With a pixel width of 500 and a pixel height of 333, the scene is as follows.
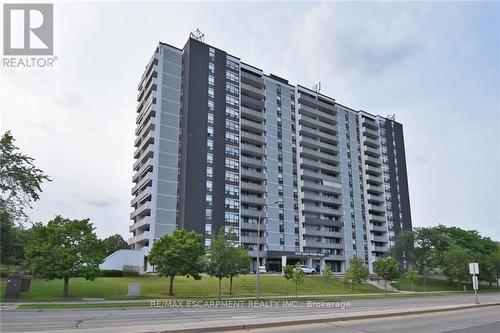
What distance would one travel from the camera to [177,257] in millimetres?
41281

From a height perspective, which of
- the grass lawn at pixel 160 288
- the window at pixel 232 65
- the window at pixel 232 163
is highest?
the window at pixel 232 65

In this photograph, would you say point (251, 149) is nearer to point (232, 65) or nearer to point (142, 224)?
point (232, 65)

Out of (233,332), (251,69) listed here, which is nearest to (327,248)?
(251,69)

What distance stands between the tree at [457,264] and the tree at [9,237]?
65187 millimetres

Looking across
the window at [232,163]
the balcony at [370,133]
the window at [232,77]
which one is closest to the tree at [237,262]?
the window at [232,163]

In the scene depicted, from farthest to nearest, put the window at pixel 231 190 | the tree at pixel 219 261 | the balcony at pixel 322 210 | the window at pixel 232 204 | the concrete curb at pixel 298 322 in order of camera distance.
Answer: the balcony at pixel 322 210, the window at pixel 231 190, the window at pixel 232 204, the tree at pixel 219 261, the concrete curb at pixel 298 322

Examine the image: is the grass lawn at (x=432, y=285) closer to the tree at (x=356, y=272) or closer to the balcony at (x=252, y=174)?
the tree at (x=356, y=272)

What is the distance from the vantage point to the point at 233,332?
13.9 m

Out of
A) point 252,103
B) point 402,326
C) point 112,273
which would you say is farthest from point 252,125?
point 402,326

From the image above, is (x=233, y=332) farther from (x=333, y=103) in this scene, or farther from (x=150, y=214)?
(x=333, y=103)

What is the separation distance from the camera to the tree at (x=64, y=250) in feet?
117

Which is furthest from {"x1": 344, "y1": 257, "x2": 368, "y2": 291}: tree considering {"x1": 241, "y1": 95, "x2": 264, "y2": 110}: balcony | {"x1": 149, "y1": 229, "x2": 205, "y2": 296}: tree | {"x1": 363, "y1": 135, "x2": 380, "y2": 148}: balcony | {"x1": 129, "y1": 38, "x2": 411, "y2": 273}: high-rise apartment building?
{"x1": 363, "y1": 135, "x2": 380, "y2": 148}: balcony

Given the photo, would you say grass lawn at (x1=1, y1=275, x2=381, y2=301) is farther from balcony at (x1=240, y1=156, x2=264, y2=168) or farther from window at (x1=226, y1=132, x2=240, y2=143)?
window at (x1=226, y1=132, x2=240, y2=143)

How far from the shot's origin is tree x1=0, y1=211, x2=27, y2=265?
3741 centimetres
